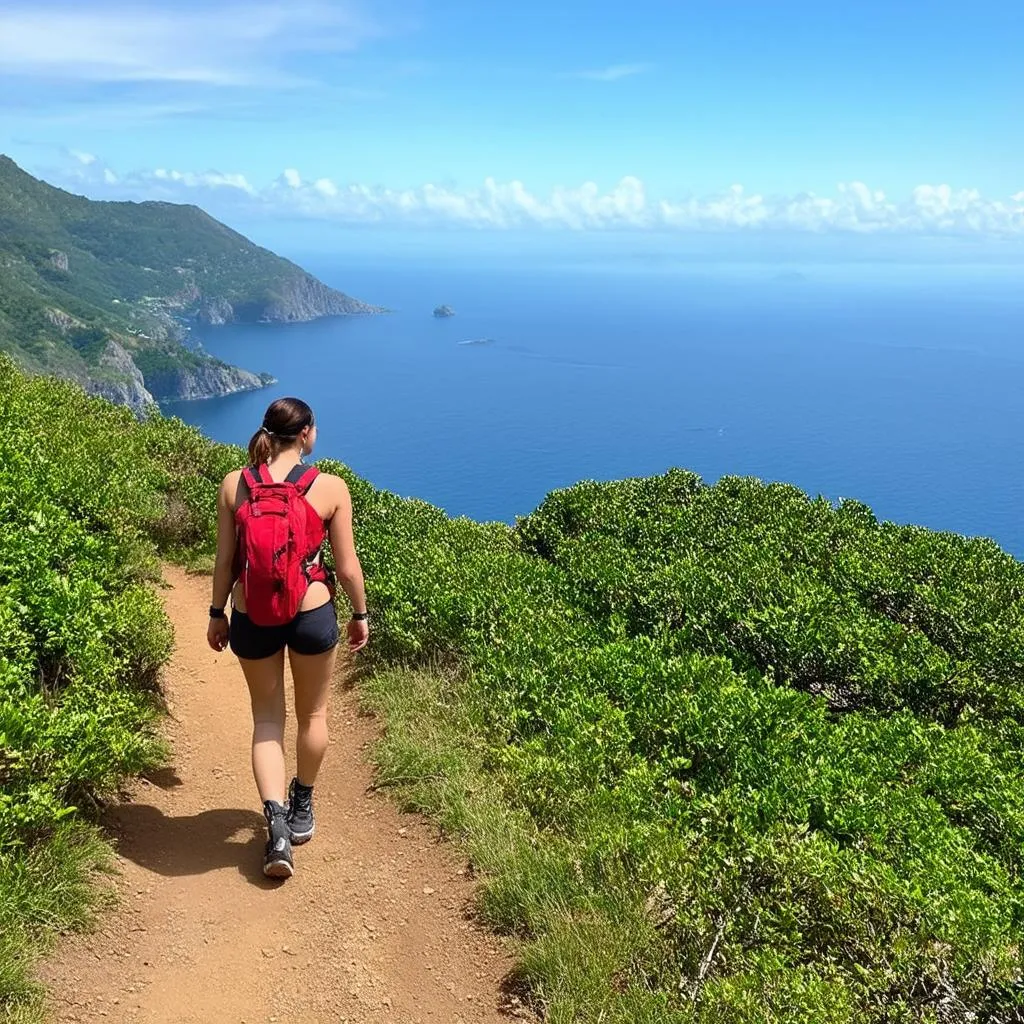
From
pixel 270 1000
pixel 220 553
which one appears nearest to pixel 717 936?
pixel 270 1000

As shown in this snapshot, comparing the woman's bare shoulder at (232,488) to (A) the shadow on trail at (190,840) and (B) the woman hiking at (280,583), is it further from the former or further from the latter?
(A) the shadow on trail at (190,840)

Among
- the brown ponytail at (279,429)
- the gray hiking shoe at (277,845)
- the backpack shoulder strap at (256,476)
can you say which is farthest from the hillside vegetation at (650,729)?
the brown ponytail at (279,429)

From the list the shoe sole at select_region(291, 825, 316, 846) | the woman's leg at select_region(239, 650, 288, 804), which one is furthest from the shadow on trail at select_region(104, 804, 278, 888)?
the woman's leg at select_region(239, 650, 288, 804)

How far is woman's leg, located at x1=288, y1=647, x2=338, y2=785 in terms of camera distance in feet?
16.0

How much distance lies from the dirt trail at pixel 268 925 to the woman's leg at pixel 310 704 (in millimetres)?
741

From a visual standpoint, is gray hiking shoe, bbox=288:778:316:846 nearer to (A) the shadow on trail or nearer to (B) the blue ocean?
(A) the shadow on trail

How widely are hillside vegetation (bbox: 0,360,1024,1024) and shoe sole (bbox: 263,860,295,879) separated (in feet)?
3.51

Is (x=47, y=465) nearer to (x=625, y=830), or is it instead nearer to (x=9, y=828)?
(x=9, y=828)

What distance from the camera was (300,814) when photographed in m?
5.51

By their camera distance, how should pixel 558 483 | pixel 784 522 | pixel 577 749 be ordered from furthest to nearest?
pixel 558 483
pixel 784 522
pixel 577 749

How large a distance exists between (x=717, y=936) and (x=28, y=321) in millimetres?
166520

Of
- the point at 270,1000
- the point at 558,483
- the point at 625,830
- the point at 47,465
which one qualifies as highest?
the point at 47,465

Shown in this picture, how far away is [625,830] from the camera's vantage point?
16.7 feet

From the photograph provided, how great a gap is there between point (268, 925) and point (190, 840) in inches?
43.1
